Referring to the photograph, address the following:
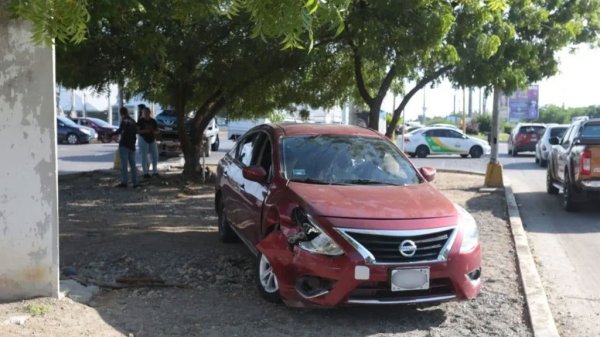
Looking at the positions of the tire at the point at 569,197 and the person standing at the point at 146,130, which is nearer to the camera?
the tire at the point at 569,197

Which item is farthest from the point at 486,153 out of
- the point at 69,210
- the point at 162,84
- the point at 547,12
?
the point at 69,210

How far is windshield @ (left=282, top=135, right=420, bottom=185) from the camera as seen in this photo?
630 cm

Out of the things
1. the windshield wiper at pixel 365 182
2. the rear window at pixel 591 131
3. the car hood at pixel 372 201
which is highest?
the rear window at pixel 591 131

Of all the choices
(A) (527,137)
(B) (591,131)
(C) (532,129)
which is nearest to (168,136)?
(B) (591,131)

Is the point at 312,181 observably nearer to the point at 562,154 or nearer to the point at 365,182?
the point at 365,182

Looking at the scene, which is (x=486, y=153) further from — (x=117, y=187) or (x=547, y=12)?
(x=117, y=187)

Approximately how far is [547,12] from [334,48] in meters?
4.52

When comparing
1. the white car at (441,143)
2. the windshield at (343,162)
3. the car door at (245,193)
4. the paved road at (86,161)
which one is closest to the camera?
the windshield at (343,162)

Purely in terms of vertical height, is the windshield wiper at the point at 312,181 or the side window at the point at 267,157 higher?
the side window at the point at 267,157

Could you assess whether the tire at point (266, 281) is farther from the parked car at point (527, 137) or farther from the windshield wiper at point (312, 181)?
the parked car at point (527, 137)

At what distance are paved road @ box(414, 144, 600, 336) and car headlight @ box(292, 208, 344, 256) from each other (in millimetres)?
2114

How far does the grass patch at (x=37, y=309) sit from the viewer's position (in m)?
5.20

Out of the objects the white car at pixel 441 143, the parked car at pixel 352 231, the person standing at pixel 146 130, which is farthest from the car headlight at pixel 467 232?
the white car at pixel 441 143

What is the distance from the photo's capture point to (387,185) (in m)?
6.23
